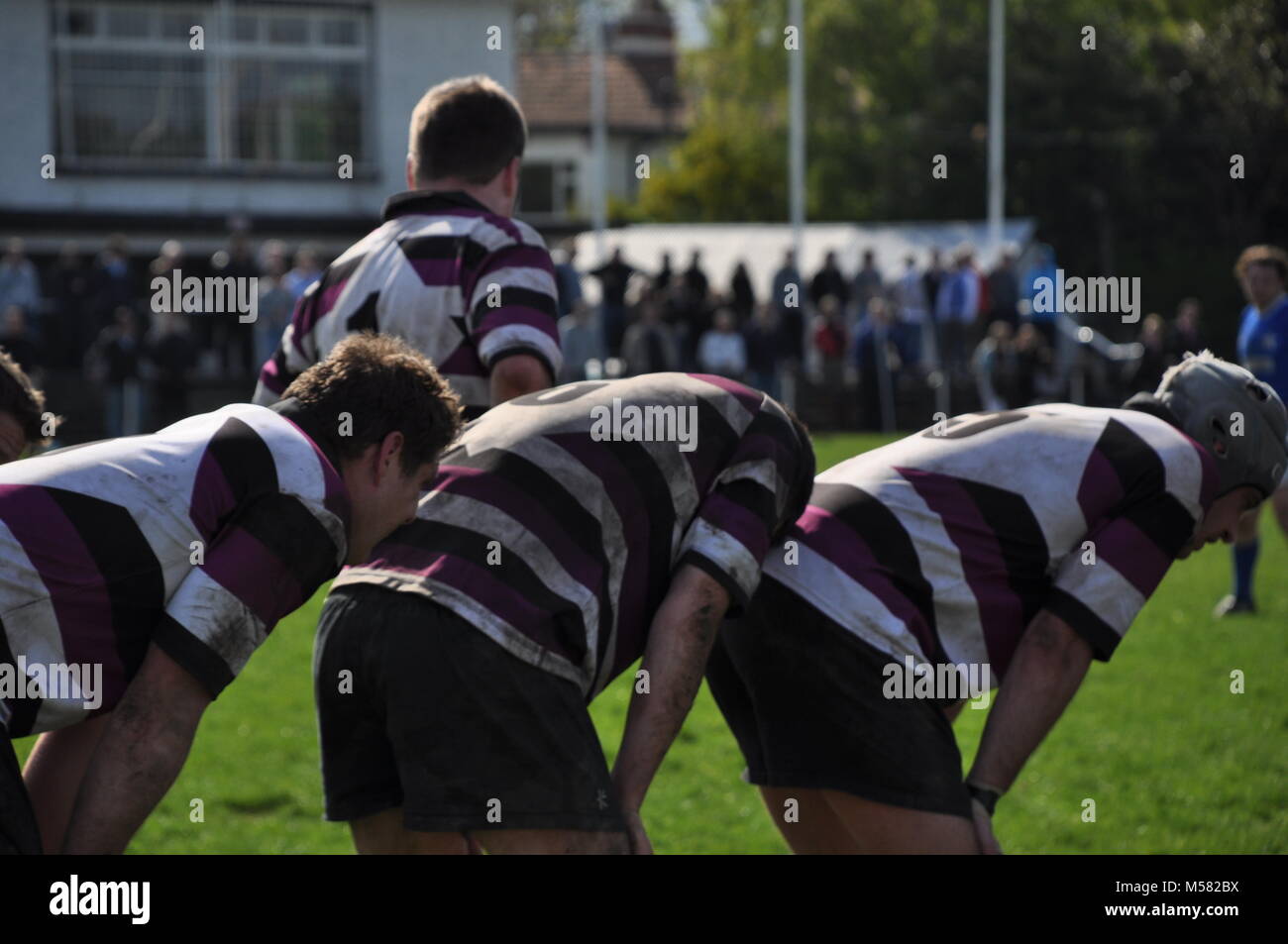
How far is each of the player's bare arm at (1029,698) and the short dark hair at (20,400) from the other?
2189mm

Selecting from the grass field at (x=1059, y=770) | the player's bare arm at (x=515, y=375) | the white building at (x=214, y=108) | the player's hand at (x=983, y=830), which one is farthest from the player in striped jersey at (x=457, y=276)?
the white building at (x=214, y=108)

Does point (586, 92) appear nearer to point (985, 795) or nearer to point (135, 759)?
point (985, 795)

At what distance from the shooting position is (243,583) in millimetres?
3193

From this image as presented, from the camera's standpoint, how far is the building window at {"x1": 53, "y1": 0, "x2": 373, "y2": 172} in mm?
29969

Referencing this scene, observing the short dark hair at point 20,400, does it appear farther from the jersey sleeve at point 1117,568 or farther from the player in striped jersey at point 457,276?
the jersey sleeve at point 1117,568

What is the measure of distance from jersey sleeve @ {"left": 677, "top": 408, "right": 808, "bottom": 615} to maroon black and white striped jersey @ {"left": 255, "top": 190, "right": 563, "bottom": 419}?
3.63 feet

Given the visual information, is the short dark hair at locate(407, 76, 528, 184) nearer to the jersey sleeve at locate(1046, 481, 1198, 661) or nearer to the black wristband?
the jersey sleeve at locate(1046, 481, 1198, 661)

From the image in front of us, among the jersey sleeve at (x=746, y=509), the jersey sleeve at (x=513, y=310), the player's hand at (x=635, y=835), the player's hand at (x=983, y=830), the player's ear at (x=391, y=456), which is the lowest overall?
the player's hand at (x=983, y=830)

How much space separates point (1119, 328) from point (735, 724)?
3821cm

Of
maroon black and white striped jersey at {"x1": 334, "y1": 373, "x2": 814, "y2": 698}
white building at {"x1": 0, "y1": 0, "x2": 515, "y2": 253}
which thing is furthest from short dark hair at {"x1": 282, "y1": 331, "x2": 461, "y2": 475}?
white building at {"x1": 0, "y1": 0, "x2": 515, "y2": 253}

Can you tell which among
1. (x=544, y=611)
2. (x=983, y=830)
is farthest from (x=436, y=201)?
(x=983, y=830)

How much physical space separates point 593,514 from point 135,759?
0.96 m

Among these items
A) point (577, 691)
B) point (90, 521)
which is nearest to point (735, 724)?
point (577, 691)

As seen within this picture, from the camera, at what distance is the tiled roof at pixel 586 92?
5269 centimetres
